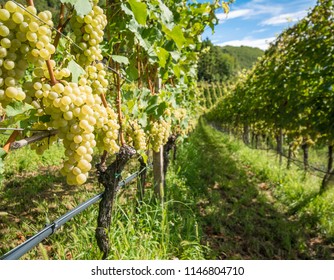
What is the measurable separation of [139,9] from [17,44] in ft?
2.43

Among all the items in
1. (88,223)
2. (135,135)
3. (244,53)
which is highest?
(244,53)

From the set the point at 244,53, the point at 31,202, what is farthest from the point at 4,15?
the point at 244,53

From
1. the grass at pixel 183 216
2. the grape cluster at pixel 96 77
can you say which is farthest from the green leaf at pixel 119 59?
the grass at pixel 183 216

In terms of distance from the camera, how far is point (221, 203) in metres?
5.72

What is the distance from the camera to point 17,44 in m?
1.02

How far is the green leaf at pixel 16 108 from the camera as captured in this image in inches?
45.2

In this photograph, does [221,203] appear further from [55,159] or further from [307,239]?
[55,159]

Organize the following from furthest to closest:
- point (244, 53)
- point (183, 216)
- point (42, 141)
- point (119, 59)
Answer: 1. point (244, 53)
2. point (183, 216)
3. point (119, 59)
4. point (42, 141)

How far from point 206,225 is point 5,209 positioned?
9.62 ft

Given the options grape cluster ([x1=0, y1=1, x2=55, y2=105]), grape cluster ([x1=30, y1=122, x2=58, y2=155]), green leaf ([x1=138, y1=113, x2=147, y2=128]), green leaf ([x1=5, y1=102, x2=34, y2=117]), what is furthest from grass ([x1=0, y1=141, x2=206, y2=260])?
grape cluster ([x1=0, y1=1, x2=55, y2=105])

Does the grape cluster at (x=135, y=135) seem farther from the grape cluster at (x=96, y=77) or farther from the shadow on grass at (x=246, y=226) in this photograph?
the shadow on grass at (x=246, y=226)

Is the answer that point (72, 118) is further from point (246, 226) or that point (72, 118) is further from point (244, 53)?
point (244, 53)

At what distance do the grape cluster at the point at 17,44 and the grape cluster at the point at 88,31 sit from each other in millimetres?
345
